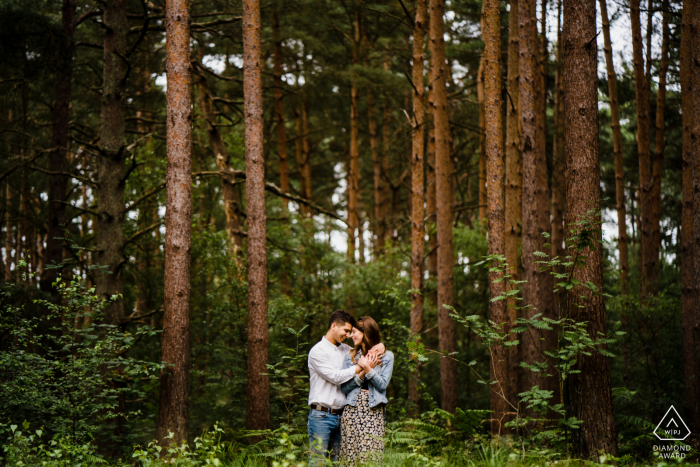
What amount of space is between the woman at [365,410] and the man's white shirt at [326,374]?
0.36 feet

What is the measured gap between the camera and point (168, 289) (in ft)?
24.3

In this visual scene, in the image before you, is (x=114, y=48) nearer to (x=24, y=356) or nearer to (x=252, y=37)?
(x=252, y=37)

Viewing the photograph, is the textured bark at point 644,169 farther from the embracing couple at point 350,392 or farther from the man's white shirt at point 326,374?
the man's white shirt at point 326,374

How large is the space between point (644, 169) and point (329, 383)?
11.1 meters

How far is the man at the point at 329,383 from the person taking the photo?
5.66 meters

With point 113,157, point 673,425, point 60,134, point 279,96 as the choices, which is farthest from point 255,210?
point 279,96

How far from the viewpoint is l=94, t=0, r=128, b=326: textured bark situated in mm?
9906

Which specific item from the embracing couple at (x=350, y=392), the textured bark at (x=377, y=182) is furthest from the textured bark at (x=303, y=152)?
the embracing couple at (x=350, y=392)

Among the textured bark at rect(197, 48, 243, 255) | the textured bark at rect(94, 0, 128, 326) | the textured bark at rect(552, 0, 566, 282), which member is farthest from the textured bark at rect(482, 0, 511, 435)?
the textured bark at rect(94, 0, 128, 326)

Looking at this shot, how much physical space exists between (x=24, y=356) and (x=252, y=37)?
5517mm

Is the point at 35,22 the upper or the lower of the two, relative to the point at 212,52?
lower

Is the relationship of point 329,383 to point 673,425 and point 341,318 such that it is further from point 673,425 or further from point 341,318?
point 673,425

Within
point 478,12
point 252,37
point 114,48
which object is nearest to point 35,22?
point 114,48

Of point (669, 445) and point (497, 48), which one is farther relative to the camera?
point (497, 48)
